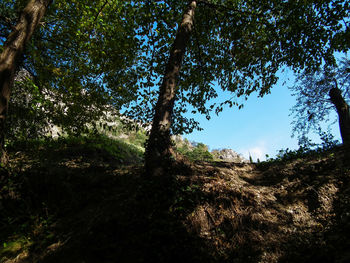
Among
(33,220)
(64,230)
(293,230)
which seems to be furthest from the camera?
(33,220)

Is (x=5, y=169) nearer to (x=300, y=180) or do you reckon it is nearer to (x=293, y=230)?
(x=293, y=230)

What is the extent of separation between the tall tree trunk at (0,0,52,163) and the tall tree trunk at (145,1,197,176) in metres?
3.55

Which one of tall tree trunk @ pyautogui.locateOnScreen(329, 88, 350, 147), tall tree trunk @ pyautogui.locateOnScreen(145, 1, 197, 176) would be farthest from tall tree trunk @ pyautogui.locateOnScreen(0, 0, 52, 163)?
tall tree trunk @ pyautogui.locateOnScreen(329, 88, 350, 147)

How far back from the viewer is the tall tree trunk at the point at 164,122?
4.30m

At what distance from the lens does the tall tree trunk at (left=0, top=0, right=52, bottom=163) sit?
12.5 ft

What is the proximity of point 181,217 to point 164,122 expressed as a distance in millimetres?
2516

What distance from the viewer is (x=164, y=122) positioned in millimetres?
4688

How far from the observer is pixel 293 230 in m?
2.83

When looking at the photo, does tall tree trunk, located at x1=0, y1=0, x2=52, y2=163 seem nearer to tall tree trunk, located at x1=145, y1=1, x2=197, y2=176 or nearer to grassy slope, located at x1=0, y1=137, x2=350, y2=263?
grassy slope, located at x1=0, y1=137, x2=350, y2=263

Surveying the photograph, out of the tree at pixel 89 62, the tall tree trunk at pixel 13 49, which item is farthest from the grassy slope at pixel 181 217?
the tree at pixel 89 62

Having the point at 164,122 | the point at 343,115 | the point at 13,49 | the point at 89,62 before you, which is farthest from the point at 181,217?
the point at 343,115

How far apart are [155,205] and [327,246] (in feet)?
9.21

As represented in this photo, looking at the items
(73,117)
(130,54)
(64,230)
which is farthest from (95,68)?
(64,230)

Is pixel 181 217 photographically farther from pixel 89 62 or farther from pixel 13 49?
pixel 89 62
